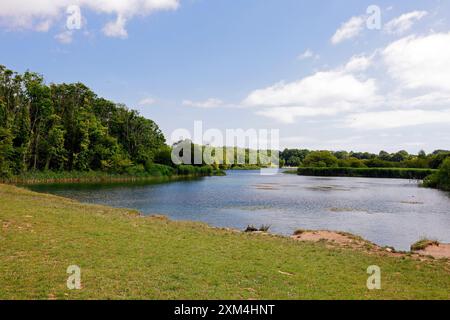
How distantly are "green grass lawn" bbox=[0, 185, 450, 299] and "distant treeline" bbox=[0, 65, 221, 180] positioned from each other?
51.7 meters

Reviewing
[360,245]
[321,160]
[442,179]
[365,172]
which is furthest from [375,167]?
[360,245]

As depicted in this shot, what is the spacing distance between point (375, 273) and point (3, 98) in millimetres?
80135

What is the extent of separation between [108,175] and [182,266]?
80773mm

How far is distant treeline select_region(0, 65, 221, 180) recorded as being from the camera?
69.0m

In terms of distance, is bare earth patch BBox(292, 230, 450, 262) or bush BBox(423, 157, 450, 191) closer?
bare earth patch BBox(292, 230, 450, 262)

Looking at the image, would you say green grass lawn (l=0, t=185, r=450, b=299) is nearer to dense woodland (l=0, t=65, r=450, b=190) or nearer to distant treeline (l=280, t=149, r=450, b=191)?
dense woodland (l=0, t=65, r=450, b=190)

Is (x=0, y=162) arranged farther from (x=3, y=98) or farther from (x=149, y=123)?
(x=149, y=123)

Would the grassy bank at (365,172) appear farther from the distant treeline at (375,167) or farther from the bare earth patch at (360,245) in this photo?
the bare earth patch at (360,245)

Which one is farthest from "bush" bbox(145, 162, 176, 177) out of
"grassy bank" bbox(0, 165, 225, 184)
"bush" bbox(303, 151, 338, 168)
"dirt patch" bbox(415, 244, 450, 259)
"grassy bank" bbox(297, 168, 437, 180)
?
"dirt patch" bbox(415, 244, 450, 259)

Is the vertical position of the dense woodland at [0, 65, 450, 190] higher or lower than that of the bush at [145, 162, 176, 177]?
higher

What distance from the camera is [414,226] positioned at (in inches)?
1208

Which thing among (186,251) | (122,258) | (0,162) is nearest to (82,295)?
(122,258)

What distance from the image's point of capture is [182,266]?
12.0 metres

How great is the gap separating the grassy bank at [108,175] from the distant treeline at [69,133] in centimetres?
57
